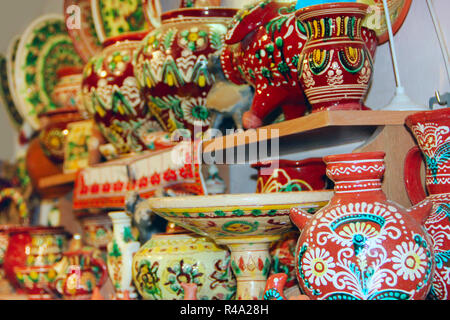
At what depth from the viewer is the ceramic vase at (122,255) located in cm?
122


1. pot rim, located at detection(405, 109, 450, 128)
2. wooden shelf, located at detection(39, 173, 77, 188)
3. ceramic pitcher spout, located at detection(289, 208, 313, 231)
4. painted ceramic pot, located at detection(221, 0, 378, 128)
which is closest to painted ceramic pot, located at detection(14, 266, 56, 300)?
wooden shelf, located at detection(39, 173, 77, 188)

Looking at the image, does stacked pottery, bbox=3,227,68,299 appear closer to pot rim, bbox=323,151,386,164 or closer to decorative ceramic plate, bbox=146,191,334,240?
decorative ceramic plate, bbox=146,191,334,240

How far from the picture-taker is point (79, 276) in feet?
4.41

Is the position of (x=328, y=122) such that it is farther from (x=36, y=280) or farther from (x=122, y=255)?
(x=36, y=280)

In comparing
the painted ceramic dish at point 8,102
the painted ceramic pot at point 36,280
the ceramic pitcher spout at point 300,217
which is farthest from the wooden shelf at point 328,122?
the painted ceramic dish at point 8,102

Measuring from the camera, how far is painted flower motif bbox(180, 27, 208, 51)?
3.99 ft

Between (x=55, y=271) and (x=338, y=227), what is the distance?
841 mm

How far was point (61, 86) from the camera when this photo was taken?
1926 millimetres

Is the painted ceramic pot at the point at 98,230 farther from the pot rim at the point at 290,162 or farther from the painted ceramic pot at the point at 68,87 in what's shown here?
the pot rim at the point at 290,162

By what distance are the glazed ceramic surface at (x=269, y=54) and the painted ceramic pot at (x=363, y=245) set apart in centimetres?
24

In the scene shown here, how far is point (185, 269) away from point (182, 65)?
0.36 m

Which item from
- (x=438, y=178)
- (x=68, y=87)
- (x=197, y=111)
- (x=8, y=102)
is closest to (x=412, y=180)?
(x=438, y=178)

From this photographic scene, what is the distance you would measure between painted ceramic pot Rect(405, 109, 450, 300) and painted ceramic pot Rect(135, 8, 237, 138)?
477mm
